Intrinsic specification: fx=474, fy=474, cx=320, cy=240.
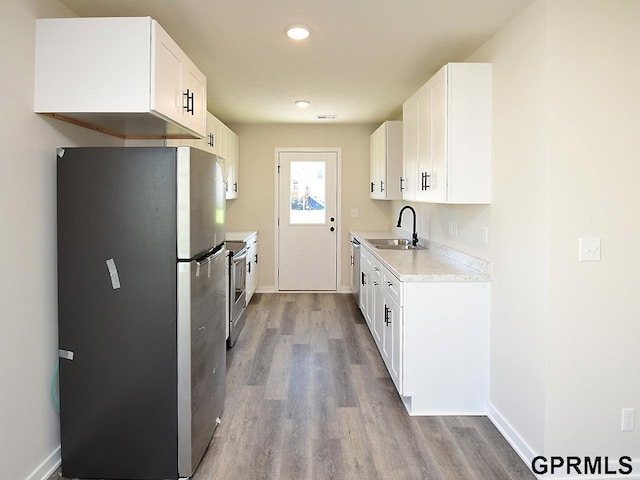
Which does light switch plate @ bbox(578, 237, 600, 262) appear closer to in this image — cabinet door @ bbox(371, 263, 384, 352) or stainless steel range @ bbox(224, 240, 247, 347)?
cabinet door @ bbox(371, 263, 384, 352)

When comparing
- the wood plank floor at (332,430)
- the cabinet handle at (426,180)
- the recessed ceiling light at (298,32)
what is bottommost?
the wood plank floor at (332,430)

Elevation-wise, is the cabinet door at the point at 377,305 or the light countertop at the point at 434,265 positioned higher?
the light countertop at the point at 434,265

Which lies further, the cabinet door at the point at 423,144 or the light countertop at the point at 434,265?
the cabinet door at the point at 423,144

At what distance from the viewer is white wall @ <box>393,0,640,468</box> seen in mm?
2287

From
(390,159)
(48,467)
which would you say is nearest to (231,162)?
(390,159)

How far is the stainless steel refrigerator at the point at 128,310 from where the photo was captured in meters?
2.23

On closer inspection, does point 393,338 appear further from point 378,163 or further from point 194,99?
point 378,163

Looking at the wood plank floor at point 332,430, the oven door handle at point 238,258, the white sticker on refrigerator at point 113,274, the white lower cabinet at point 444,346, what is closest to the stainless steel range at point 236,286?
the oven door handle at point 238,258

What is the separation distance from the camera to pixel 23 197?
7.06ft

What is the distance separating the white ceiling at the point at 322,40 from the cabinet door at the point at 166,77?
0.26 metres

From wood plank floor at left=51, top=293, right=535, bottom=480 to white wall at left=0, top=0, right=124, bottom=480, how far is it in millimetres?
335

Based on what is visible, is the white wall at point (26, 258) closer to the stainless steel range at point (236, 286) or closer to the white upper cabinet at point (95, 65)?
the white upper cabinet at point (95, 65)

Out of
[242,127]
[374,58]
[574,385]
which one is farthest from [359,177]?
[574,385]

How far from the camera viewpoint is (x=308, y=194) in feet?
22.5
